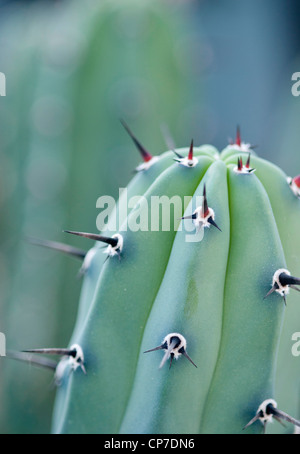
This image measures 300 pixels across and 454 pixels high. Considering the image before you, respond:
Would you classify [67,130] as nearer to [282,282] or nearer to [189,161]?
[189,161]

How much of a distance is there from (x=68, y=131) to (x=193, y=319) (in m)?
1.80

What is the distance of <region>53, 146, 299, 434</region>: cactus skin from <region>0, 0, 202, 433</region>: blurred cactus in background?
4.27 ft

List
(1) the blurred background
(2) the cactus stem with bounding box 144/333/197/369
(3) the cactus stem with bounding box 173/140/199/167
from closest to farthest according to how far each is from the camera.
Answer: (2) the cactus stem with bounding box 144/333/197/369 → (3) the cactus stem with bounding box 173/140/199/167 → (1) the blurred background

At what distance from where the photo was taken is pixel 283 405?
4.76 ft

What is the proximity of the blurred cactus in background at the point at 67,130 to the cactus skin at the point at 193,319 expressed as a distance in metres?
1.30

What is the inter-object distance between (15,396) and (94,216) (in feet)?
3.10

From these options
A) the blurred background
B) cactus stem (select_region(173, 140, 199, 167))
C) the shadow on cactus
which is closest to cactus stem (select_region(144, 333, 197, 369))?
the shadow on cactus

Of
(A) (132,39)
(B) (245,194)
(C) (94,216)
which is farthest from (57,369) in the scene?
(A) (132,39)

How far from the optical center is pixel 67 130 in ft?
9.21

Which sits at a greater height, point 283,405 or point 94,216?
point 94,216

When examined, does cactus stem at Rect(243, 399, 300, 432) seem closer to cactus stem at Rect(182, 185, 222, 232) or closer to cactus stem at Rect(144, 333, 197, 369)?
cactus stem at Rect(144, 333, 197, 369)

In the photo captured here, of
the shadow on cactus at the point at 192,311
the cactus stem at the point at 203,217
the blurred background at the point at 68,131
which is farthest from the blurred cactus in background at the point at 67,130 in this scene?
the cactus stem at the point at 203,217

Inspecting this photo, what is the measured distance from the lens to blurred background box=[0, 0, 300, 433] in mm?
2600

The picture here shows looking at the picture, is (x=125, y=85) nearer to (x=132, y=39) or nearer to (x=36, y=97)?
(x=132, y=39)
